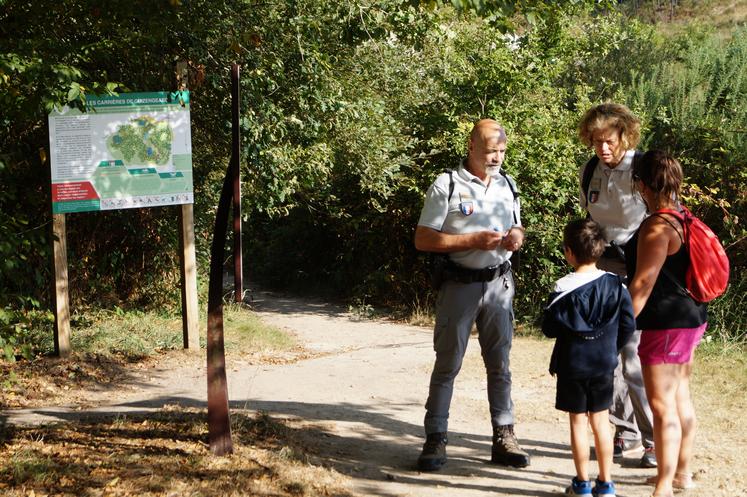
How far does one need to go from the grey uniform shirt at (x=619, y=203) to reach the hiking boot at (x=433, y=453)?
153cm

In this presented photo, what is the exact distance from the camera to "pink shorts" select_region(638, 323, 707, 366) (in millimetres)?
4398

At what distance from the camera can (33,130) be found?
30.4ft

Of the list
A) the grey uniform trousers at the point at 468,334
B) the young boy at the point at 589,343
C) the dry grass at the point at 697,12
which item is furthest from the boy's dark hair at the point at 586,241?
the dry grass at the point at 697,12

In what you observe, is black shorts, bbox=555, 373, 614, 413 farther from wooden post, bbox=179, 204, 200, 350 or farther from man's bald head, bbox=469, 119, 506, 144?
wooden post, bbox=179, 204, 200, 350

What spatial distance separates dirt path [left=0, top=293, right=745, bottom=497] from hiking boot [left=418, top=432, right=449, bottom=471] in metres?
0.06

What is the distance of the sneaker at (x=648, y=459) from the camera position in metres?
5.04

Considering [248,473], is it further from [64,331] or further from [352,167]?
[352,167]

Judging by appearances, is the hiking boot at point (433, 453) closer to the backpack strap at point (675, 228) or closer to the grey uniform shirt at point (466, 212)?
the grey uniform shirt at point (466, 212)

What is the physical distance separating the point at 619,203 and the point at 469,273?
957mm

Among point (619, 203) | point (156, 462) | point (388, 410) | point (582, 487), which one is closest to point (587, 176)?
point (619, 203)

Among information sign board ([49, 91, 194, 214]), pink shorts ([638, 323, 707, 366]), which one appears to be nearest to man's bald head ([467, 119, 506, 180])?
pink shorts ([638, 323, 707, 366])

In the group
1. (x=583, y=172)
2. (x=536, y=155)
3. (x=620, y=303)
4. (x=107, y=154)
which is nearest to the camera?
(x=620, y=303)

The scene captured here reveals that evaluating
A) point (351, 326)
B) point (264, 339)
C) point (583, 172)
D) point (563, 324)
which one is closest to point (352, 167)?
point (351, 326)

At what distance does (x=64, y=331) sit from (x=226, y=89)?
3154 millimetres
